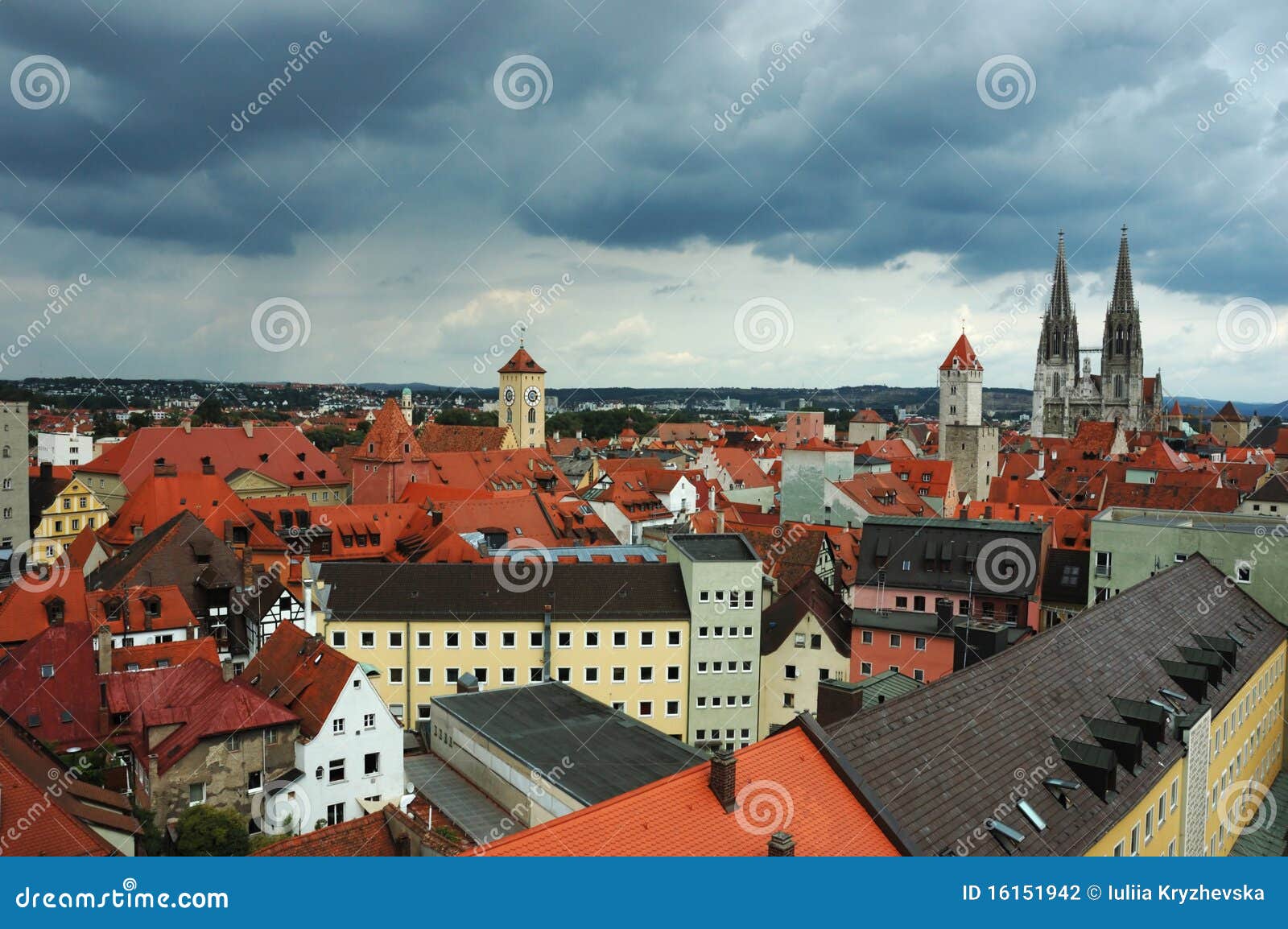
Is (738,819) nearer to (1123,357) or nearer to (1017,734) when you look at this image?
(1017,734)

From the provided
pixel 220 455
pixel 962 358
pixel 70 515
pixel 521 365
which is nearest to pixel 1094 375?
pixel 962 358

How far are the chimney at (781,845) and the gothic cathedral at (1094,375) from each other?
150 m

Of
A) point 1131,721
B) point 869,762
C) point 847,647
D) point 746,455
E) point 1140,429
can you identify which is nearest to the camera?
point 869,762

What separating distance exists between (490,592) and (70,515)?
3967cm

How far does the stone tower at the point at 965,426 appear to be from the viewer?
93875 millimetres

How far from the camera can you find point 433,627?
36000 millimetres

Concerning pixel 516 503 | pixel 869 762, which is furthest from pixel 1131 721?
pixel 516 503

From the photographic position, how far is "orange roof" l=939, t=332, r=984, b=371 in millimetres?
100375

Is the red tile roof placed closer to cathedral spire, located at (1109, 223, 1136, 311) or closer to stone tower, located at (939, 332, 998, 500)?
stone tower, located at (939, 332, 998, 500)

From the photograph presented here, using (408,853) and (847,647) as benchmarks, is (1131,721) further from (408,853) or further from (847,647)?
(847,647)

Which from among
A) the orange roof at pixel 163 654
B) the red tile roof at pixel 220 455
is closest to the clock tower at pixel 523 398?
the red tile roof at pixel 220 455

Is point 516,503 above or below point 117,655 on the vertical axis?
above

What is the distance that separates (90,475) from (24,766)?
55.5 metres

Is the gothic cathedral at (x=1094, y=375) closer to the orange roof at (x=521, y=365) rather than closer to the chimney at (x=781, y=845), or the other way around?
the orange roof at (x=521, y=365)
